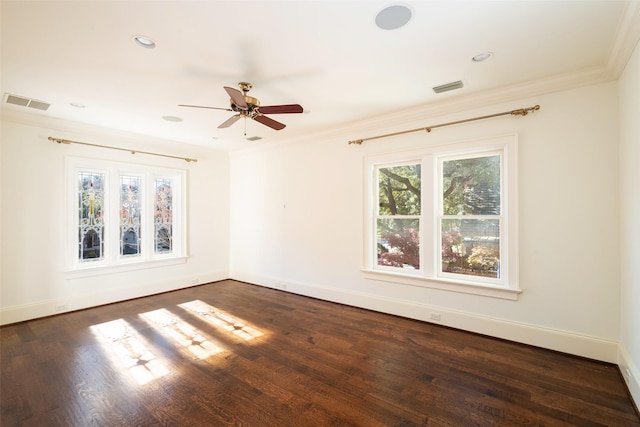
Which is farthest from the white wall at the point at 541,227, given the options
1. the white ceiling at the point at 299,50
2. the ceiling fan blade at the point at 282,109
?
the ceiling fan blade at the point at 282,109

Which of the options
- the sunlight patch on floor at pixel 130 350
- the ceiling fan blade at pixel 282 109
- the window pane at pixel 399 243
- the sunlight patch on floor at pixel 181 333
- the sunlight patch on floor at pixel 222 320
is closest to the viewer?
the sunlight patch on floor at pixel 130 350

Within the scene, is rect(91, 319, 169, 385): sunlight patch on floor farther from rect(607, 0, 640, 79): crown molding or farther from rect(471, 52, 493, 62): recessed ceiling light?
rect(607, 0, 640, 79): crown molding

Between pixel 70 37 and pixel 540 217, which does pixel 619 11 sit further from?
pixel 70 37

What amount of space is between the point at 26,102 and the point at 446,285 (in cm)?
571

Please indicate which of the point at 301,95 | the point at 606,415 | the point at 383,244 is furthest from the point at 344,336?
the point at 301,95

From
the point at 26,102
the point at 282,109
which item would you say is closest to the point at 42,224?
the point at 26,102

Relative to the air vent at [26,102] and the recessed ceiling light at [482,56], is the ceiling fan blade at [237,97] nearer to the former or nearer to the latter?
the recessed ceiling light at [482,56]

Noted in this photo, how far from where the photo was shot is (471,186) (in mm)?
3646

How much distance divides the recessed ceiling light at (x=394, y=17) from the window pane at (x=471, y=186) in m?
2.12

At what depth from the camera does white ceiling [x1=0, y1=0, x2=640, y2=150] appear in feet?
→ 6.63

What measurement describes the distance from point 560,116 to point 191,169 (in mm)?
5890

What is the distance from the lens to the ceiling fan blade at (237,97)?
2490mm

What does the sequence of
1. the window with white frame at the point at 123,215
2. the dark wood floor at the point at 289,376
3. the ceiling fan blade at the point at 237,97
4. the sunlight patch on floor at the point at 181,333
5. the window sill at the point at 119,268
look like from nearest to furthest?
the dark wood floor at the point at 289,376
the ceiling fan blade at the point at 237,97
the sunlight patch on floor at the point at 181,333
the window sill at the point at 119,268
the window with white frame at the point at 123,215

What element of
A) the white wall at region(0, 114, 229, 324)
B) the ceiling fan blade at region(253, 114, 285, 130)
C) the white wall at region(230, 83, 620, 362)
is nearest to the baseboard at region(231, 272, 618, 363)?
the white wall at region(230, 83, 620, 362)
